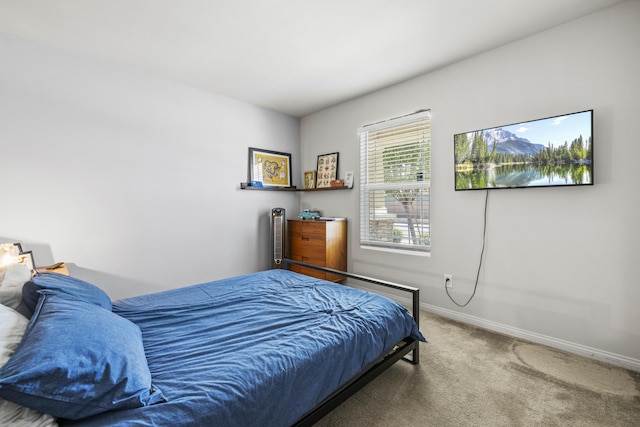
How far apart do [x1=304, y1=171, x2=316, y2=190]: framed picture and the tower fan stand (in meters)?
0.62

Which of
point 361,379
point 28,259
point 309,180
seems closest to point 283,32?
point 309,180

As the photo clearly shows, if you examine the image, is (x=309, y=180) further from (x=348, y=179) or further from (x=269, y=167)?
(x=348, y=179)

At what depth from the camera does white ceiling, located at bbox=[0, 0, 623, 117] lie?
205cm

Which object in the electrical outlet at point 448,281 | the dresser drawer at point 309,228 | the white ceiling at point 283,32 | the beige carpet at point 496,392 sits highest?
the white ceiling at point 283,32

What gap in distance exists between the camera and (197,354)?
4.25 ft

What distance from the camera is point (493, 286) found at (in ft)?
8.59

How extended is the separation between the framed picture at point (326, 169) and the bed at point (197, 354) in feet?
7.36

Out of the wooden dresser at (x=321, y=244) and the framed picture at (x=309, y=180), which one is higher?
the framed picture at (x=309, y=180)

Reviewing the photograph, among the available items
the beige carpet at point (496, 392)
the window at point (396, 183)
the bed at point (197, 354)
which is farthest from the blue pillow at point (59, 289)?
the window at point (396, 183)

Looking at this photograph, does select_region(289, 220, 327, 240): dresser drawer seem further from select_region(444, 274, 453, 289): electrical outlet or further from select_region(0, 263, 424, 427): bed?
select_region(0, 263, 424, 427): bed

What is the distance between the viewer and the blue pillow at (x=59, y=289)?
1.25 metres

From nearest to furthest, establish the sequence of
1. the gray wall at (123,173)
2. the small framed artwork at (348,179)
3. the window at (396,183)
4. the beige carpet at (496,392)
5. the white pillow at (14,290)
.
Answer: the white pillow at (14,290)
the beige carpet at (496,392)
the gray wall at (123,173)
the window at (396,183)
the small framed artwork at (348,179)

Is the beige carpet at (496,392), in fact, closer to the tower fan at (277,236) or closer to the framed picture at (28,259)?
the tower fan at (277,236)

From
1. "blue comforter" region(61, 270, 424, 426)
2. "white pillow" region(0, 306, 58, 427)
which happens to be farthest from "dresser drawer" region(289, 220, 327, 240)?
"white pillow" region(0, 306, 58, 427)
